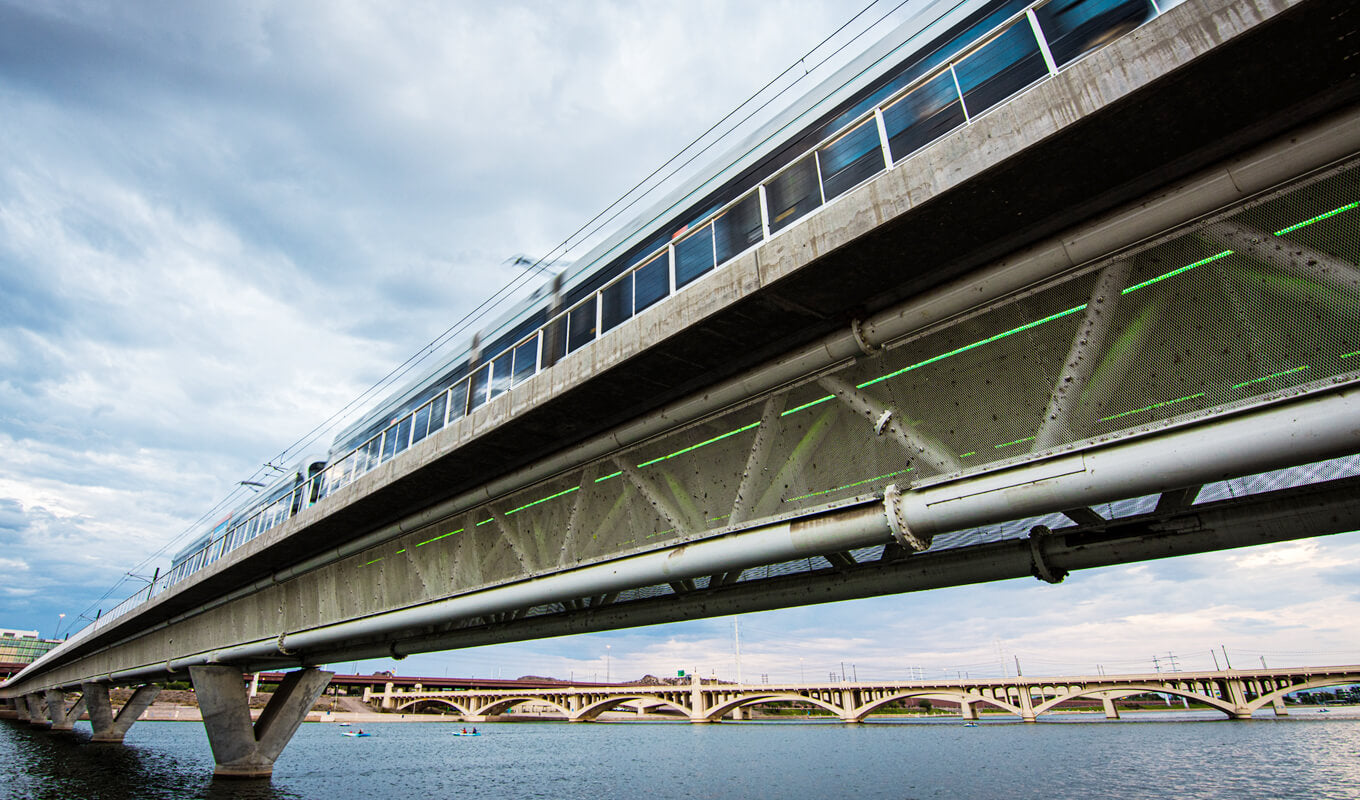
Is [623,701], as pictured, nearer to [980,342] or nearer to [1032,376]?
[980,342]

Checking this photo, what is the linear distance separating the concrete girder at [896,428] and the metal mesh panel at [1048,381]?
2 cm

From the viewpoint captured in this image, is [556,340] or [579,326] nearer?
[579,326]

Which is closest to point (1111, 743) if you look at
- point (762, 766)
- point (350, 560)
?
point (762, 766)

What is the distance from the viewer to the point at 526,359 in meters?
10.6

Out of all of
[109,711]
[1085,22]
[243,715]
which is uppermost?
[1085,22]

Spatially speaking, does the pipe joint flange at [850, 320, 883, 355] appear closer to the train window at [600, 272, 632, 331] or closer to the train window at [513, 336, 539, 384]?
the train window at [600, 272, 632, 331]

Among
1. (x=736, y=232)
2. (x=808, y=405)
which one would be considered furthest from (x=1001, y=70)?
(x=808, y=405)

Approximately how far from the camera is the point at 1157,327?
5492 mm

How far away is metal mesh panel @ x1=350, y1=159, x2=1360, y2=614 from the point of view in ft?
15.9

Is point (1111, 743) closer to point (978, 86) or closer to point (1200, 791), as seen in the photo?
point (1200, 791)

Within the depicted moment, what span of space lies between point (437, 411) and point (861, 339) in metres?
8.80

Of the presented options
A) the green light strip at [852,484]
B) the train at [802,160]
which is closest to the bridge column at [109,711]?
the train at [802,160]

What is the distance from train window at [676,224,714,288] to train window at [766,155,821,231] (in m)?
0.87

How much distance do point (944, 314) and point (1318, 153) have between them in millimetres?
2762
